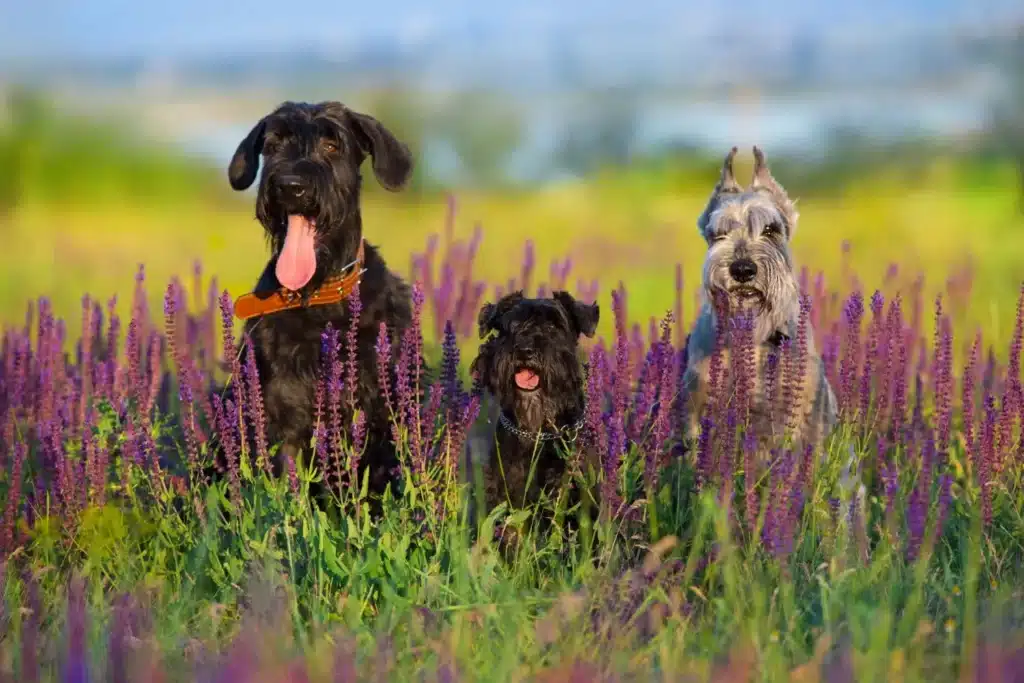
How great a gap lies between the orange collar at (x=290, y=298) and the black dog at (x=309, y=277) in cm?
1

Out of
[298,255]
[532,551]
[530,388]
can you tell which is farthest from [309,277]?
[532,551]

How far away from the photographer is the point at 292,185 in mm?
5805

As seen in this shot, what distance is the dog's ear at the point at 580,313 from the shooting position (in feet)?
17.6

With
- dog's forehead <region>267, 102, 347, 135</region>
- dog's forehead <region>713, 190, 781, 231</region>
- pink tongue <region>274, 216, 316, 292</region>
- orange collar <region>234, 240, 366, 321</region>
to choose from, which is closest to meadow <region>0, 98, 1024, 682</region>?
orange collar <region>234, 240, 366, 321</region>

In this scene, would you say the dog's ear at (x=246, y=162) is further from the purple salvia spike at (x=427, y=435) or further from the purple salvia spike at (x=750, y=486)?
the purple salvia spike at (x=750, y=486)

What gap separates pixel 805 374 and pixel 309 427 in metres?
2.32

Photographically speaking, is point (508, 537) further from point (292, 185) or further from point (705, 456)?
point (292, 185)

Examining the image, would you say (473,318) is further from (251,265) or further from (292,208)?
(251,265)

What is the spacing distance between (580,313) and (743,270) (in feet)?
3.38

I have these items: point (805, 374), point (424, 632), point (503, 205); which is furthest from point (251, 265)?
point (424, 632)

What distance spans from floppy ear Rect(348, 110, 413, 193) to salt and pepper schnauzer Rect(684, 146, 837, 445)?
60.6 inches

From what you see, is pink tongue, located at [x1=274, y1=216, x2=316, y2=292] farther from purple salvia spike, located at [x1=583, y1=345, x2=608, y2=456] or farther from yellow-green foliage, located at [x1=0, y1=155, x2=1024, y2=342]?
yellow-green foliage, located at [x1=0, y1=155, x2=1024, y2=342]

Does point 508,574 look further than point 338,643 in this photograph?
Yes

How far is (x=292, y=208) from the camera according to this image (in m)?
5.90
